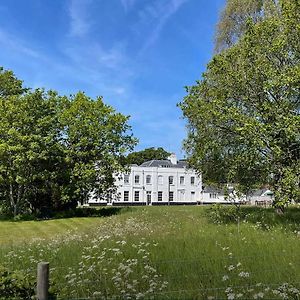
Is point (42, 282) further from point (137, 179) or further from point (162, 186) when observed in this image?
point (162, 186)

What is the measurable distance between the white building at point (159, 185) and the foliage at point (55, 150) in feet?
120

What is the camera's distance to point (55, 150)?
32594 mm

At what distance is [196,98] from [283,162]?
539 cm

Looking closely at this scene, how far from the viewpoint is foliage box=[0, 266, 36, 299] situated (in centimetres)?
607

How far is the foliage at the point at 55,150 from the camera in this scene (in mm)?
31391

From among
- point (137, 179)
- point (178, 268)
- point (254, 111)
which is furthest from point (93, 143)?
point (137, 179)

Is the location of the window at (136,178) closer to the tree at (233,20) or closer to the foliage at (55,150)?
the foliage at (55,150)

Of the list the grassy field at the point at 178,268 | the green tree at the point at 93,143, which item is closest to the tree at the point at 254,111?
the grassy field at the point at 178,268

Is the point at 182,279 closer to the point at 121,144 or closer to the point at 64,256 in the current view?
the point at 64,256

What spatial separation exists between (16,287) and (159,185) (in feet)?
228

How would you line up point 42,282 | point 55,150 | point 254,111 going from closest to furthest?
1. point 42,282
2. point 254,111
3. point 55,150

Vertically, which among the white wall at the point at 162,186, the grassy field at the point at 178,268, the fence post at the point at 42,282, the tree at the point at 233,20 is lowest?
the grassy field at the point at 178,268

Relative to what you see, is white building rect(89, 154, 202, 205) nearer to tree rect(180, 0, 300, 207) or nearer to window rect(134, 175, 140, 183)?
window rect(134, 175, 140, 183)

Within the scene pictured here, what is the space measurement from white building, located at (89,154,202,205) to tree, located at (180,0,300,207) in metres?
52.5
